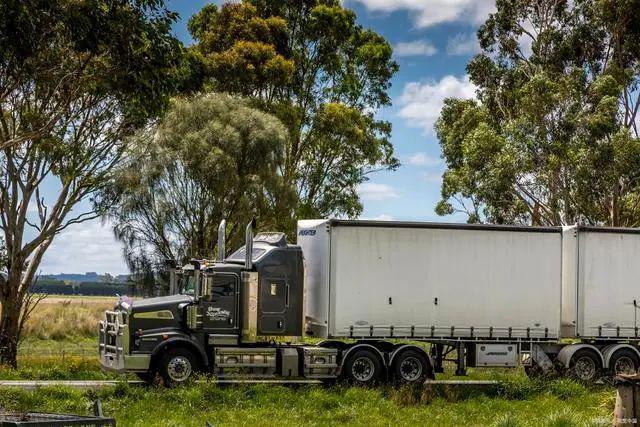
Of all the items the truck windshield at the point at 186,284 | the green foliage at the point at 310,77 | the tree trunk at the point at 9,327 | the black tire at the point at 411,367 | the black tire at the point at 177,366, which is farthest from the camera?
the green foliage at the point at 310,77

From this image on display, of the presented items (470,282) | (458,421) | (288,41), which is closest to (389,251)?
(470,282)

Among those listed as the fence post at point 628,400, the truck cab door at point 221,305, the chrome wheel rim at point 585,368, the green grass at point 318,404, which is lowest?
the green grass at point 318,404

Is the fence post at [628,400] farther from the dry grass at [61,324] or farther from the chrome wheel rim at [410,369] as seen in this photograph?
the dry grass at [61,324]

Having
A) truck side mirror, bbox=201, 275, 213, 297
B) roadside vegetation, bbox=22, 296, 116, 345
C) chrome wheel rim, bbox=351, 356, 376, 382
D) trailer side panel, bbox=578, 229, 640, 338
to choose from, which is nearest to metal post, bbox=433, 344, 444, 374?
chrome wheel rim, bbox=351, 356, 376, 382

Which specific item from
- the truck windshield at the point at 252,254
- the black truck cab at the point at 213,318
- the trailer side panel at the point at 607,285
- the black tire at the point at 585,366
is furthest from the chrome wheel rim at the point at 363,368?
the trailer side panel at the point at 607,285

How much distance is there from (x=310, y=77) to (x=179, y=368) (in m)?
31.7

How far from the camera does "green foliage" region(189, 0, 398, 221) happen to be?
46469mm

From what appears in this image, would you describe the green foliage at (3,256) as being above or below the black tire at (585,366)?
above

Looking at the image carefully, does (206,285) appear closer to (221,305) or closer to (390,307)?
(221,305)

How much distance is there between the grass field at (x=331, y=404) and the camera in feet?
59.5

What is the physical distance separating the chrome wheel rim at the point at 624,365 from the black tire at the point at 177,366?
430 inches

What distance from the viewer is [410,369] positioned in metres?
24.0

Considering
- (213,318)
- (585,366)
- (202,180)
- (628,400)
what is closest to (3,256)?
(202,180)

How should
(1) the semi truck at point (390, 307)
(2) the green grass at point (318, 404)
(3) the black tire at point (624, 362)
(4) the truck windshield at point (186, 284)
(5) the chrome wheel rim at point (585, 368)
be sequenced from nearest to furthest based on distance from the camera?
1. (2) the green grass at point (318, 404)
2. (1) the semi truck at point (390, 307)
3. (4) the truck windshield at point (186, 284)
4. (5) the chrome wheel rim at point (585, 368)
5. (3) the black tire at point (624, 362)
